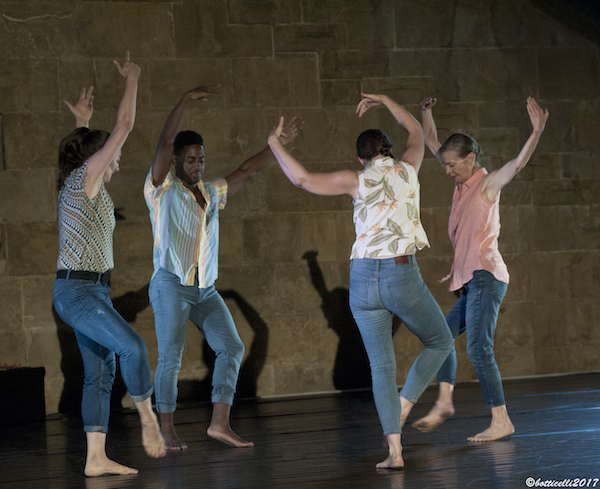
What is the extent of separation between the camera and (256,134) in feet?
20.0

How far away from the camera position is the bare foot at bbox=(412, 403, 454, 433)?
12.5ft

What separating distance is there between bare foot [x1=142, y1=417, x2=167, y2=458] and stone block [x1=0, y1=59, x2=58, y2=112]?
3.32m

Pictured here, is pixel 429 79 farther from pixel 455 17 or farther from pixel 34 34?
pixel 34 34

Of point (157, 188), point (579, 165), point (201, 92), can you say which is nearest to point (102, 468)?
point (157, 188)

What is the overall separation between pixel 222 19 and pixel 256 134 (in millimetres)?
986

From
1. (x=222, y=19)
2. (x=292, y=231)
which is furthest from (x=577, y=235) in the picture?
(x=222, y=19)

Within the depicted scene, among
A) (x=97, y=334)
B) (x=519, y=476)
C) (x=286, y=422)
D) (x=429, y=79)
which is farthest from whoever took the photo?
(x=429, y=79)

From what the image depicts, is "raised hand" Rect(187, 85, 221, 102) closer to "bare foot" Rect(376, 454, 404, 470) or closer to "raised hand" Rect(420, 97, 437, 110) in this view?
"raised hand" Rect(420, 97, 437, 110)

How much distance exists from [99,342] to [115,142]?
922 mm

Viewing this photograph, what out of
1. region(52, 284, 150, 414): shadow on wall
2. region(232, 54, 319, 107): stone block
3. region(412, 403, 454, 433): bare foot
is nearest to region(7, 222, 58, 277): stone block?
region(52, 284, 150, 414): shadow on wall

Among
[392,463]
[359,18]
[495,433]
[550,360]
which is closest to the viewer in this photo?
[392,463]

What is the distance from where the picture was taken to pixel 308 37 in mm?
6199

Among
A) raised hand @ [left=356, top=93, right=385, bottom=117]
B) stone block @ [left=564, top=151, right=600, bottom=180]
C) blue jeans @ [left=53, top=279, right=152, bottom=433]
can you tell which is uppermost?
raised hand @ [left=356, top=93, right=385, bottom=117]

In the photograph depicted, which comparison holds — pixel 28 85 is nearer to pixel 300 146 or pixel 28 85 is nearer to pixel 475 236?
pixel 300 146
